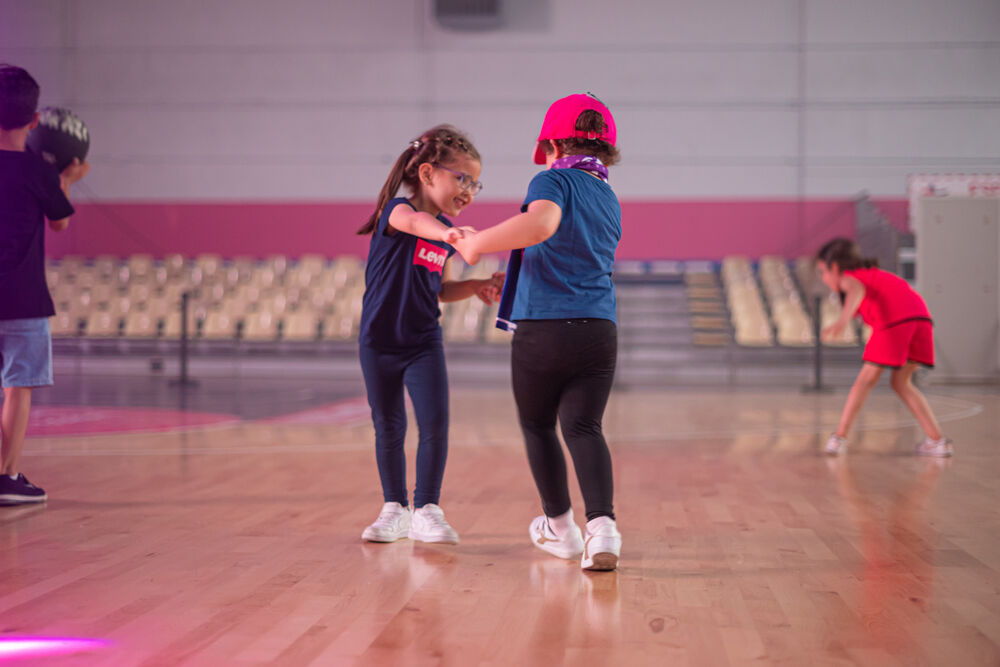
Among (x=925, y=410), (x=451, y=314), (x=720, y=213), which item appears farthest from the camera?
(x=720, y=213)

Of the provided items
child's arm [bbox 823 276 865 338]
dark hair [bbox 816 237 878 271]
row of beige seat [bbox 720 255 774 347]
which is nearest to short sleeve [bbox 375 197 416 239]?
child's arm [bbox 823 276 865 338]

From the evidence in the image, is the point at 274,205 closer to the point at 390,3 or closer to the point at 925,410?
the point at 390,3

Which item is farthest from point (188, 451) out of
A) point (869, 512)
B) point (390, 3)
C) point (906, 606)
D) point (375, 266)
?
point (390, 3)

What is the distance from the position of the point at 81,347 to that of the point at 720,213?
7848 mm

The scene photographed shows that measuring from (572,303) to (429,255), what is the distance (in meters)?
0.53

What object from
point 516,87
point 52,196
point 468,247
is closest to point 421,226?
point 468,247

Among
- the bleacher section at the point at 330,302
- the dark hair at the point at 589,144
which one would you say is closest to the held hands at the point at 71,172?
the dark hair at the point at 589,144

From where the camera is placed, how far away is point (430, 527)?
260 cm

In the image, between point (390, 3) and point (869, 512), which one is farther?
point (390, 3)

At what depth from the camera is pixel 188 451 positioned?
4445mm

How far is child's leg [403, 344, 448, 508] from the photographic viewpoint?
8.60 feet

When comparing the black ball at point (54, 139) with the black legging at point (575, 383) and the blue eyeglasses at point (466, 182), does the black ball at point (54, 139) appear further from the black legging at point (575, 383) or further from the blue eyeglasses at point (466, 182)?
the black legging at point (575, 383)

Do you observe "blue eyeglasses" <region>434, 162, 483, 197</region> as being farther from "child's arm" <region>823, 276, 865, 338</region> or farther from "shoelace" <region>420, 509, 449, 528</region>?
"child's arm" <region>823, 276, 865, 338</region>

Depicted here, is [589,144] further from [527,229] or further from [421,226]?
[421,226]
